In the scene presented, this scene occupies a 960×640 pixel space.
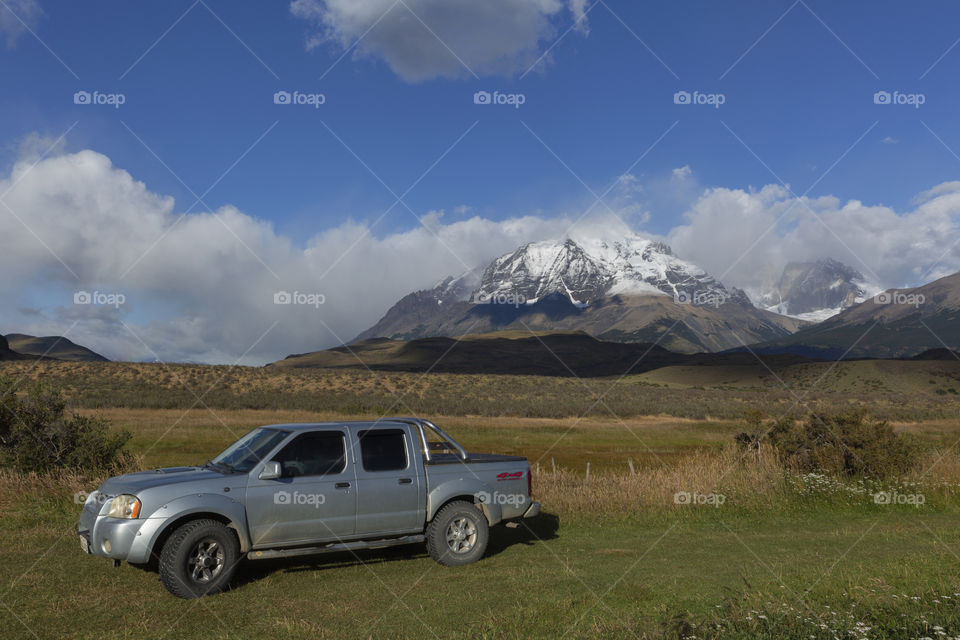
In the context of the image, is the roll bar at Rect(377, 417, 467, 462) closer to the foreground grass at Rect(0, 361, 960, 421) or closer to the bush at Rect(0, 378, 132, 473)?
the bush at Rect(0, 378, 132, 473)

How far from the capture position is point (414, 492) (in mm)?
9508

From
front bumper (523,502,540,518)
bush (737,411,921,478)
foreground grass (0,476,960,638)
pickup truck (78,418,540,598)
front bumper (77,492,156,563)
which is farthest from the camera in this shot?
bush (737,411,921,478)

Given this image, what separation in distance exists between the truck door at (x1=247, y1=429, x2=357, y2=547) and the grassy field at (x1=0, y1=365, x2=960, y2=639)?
627 millimetres

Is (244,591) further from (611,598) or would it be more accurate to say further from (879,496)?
(879,496)

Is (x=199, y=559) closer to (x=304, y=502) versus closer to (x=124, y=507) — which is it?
(x=124, y=507)

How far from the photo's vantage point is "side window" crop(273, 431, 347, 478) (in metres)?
8.96

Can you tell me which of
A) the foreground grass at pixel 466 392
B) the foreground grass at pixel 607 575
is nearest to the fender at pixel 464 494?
the foreground grass at pixel 607 575

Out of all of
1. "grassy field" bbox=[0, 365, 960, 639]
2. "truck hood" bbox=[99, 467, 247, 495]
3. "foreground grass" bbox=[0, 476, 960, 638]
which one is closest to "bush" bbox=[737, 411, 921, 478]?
"grassy field" bbox=[0, 365, 960, 639]

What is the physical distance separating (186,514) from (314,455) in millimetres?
1667

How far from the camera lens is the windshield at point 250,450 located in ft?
29.3

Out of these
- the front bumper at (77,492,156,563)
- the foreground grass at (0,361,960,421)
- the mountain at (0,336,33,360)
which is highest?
the mountain at (0,336,33,360)

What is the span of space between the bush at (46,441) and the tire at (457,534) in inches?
354

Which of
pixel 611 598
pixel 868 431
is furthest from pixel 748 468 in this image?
pixel 611 598

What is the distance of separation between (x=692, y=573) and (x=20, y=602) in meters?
8.07
